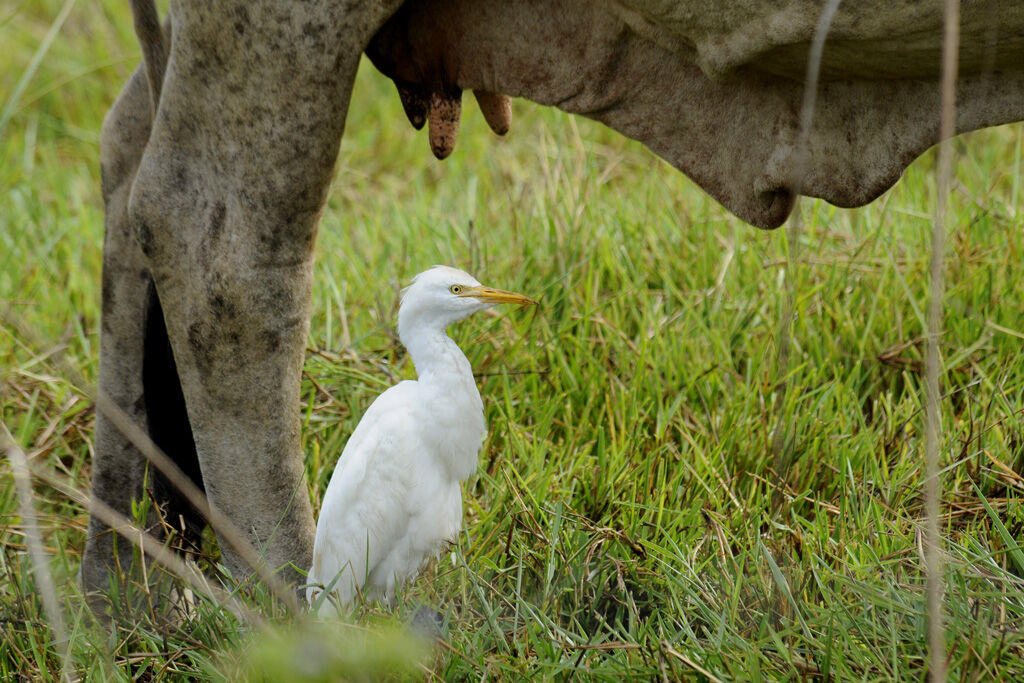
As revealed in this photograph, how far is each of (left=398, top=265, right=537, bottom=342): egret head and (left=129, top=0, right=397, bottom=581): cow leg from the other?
0.75 feet

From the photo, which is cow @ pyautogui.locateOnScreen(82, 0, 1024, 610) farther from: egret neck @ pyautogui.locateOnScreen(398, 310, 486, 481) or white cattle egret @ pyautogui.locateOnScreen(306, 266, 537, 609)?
egret neck @ pyautogui.locateOnScreen(398, 310, 486, 481)

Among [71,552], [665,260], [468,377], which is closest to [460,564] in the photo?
[468,377]

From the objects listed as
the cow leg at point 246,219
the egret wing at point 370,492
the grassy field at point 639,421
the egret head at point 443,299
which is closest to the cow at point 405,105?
the cow leg at point 246,219

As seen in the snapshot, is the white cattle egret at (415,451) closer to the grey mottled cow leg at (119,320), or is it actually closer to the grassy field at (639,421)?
the grassy field at (639,421)

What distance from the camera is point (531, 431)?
126 inches

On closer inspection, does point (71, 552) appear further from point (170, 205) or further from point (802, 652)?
point (802, 652)

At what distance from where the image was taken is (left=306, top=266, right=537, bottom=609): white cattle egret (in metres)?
2.53

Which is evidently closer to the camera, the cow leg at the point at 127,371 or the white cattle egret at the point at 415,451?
the white cattle egret at the point at 415,451

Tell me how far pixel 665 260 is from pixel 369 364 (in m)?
1.04

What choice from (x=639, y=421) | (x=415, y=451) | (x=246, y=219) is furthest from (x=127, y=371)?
(x=639, y=421)

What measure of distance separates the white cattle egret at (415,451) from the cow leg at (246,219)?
13 centimetres

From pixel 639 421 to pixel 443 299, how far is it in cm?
77

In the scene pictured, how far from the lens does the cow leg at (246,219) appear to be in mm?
2221

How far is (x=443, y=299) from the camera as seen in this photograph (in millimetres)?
2529
